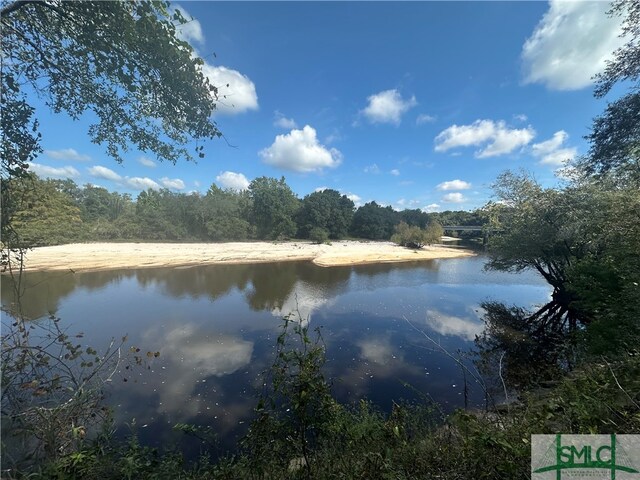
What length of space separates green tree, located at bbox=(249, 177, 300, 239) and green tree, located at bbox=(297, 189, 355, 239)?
2628mm

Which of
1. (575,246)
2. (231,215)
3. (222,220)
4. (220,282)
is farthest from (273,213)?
(575,246)

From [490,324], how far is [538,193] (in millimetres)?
7501

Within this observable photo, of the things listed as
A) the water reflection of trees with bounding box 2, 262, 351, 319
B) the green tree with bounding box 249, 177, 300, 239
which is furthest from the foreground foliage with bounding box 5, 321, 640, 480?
the green tree with bounding box 249, 177, 300, 239

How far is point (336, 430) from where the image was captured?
3398 millimetres

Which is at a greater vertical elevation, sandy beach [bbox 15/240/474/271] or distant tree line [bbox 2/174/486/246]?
distant tree line [bbox 2/174/486/246]

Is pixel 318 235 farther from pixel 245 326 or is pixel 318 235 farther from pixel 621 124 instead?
pixel 621 124

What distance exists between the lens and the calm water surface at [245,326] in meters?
6.15

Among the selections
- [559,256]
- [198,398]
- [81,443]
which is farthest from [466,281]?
[81,443]

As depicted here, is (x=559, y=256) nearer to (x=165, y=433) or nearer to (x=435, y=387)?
(x=435, y=387)

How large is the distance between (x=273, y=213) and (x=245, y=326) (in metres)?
39.9

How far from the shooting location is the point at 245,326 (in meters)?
10.7

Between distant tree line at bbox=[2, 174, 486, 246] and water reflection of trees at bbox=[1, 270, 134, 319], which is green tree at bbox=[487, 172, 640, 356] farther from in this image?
distant tree line at bbox=[2, 174, 486, 246]

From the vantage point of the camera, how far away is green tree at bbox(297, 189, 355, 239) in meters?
51.9

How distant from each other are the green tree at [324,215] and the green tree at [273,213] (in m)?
2.63
